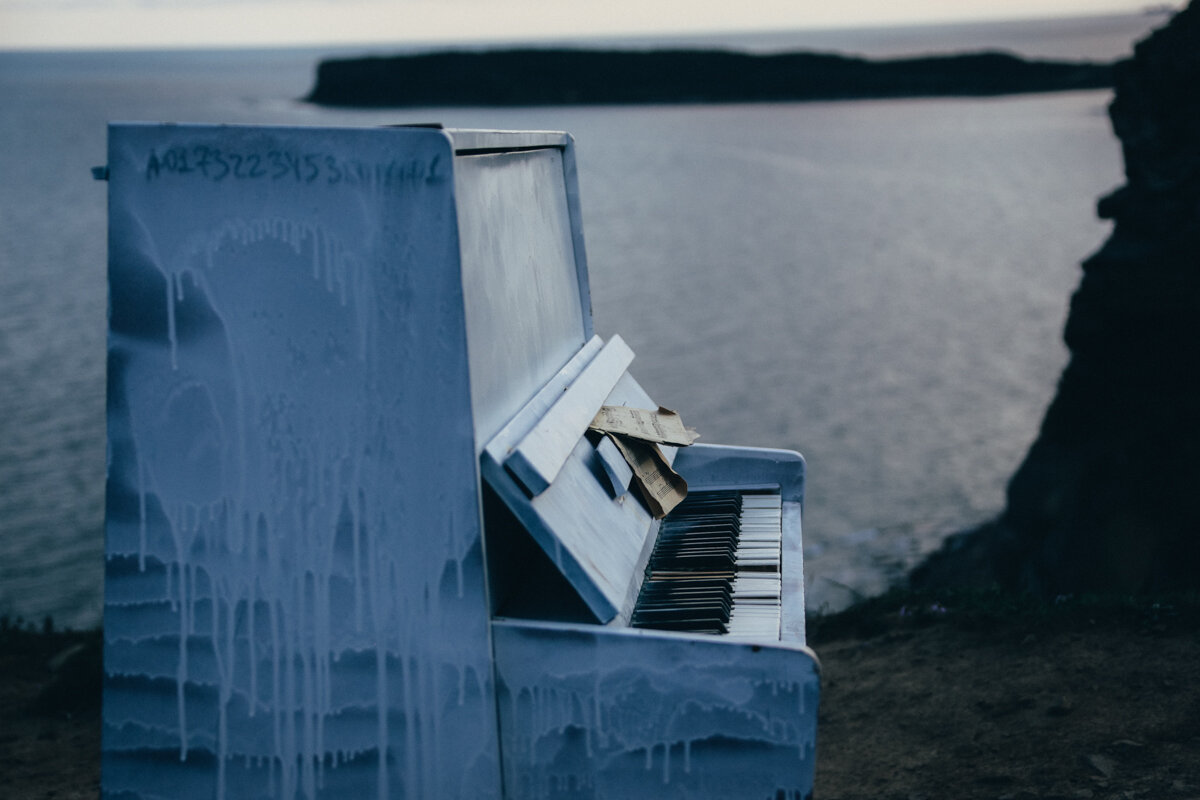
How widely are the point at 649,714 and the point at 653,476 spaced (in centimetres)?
109

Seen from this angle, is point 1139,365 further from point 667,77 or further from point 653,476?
point 667,77

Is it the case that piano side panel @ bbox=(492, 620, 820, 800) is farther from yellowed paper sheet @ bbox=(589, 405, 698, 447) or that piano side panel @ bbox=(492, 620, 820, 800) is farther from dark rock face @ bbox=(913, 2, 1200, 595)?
dark rock face @ bbox=(913, 2, 1200, 595)

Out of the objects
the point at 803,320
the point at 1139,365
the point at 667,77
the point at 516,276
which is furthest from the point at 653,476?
the point at 667,77

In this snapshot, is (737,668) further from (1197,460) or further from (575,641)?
(1197,460)

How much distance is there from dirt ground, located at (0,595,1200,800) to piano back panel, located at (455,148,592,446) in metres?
2.47

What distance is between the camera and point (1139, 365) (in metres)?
8.95

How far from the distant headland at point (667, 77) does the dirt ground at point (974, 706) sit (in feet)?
326

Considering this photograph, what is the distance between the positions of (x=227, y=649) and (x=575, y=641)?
0.92m

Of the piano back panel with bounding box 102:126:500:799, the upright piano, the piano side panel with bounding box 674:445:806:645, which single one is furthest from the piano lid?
the piano side panel with bounding box 674:445:806:645

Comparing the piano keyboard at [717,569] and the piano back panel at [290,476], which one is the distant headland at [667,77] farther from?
the piano back panel at [290,476]

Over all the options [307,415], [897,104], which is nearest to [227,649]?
[307,415]

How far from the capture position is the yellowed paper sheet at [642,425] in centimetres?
351

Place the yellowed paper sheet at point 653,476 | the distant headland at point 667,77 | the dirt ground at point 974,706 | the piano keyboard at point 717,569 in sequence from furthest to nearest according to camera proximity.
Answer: the distant headland at point 667,77 < the dirt ground at point 974,706 < the yellowed paper sheet at point 653,476 < the piano keyboard at point 717,569

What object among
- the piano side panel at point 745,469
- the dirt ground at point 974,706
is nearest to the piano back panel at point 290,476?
the piano side panel at point 745,469
